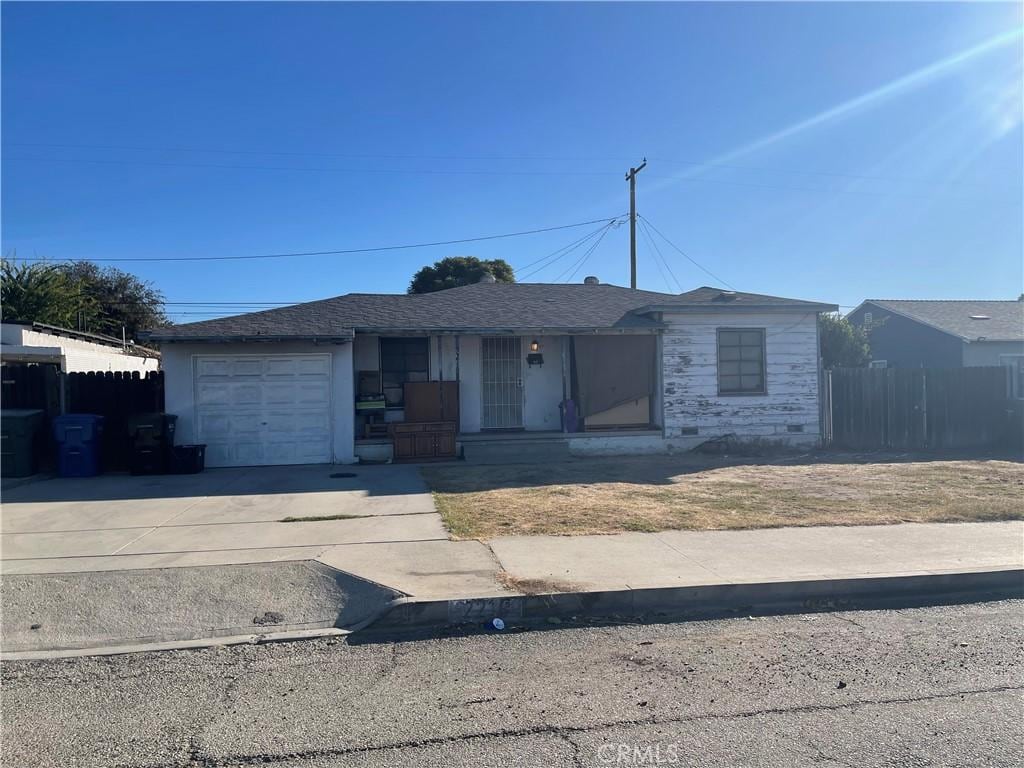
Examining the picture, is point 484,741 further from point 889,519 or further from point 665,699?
point 889,519

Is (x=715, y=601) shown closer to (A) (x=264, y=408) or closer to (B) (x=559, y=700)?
(B) (x=559, y=700)

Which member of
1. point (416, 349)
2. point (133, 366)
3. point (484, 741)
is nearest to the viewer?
point (484, 741)

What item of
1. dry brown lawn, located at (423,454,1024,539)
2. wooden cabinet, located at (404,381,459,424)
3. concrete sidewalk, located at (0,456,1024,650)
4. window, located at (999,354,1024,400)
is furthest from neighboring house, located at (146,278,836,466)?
concrete sidewalk, located at (0,456,1024,650)

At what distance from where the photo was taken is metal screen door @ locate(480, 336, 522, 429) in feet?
54.1

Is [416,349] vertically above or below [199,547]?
above

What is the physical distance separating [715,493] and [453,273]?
32.0 metres

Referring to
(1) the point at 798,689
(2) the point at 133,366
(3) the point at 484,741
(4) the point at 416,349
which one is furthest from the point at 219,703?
(2) the point at 133,366

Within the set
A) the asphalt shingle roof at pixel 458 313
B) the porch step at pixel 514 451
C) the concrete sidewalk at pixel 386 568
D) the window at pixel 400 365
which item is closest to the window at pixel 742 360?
the asphalt shingle roof at pixel 458 313

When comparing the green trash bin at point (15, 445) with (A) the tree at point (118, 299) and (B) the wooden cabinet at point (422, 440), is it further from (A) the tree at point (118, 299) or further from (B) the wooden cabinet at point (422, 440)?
(A) the tree at point (118, 299)

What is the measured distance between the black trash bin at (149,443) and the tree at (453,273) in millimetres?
27295

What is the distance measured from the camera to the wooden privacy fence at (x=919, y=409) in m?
16.3

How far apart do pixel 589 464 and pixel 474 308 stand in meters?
4.78

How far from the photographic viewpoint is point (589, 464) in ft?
45.9

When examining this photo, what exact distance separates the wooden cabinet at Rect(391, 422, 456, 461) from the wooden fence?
4.84 metres
